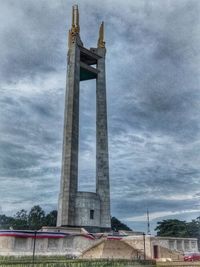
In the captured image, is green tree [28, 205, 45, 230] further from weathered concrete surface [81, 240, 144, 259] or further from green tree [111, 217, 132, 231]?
weathered concrete surface [81, 240, 144, 259]

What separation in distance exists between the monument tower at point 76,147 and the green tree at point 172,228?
26967 millimetres

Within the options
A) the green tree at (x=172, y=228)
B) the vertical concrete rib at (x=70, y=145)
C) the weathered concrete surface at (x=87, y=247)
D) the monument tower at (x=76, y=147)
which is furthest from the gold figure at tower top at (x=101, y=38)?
the green tree at (x=172, y=228)

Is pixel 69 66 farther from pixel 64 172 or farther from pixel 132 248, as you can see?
pixel 132 248

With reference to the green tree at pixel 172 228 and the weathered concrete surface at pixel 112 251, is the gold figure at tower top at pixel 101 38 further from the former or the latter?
the green tree at pixel 172 228

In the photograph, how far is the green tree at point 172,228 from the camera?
71.1 m

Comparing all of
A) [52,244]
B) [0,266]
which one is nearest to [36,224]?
[52,244]

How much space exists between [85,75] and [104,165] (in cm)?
1793

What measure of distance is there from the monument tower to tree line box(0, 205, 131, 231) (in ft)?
131

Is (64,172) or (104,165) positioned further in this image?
(104,165)

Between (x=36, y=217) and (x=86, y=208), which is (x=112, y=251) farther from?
(x=36, y=217)

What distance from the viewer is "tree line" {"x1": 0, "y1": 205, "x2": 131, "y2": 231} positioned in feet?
292

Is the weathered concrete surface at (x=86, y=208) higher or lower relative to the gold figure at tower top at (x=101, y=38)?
lower

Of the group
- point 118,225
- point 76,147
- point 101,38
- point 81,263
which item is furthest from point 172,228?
point 81,263

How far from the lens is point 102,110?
55688mm
